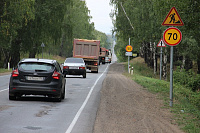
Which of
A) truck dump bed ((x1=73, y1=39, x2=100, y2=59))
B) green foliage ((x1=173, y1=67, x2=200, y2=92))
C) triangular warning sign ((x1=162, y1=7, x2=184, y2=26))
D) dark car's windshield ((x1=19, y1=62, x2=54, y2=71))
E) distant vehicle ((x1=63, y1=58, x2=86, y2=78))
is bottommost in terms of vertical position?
green foliage ((x1=173, y1=67, x2=200, y2=92))

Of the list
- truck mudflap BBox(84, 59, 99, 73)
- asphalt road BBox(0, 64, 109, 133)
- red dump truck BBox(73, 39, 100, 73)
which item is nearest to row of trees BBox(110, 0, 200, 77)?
red dump truck BBox(73, 39, 100, 73)

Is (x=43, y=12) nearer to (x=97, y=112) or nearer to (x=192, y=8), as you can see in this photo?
(x=192, y=8)

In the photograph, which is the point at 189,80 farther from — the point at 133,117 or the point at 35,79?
the point at 133,117

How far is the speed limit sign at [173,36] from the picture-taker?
45.8ft

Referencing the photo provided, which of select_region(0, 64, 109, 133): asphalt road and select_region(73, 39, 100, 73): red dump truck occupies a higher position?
select_region(73, 39, 100, 73): red dump truck

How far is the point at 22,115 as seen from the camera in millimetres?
11242

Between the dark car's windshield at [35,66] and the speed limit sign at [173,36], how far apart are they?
4.13 m

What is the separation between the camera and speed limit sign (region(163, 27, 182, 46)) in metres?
14.0

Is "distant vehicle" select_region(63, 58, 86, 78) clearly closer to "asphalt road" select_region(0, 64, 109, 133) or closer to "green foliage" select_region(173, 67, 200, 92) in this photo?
"green foliage" select_region(173, 67, 200, 92)

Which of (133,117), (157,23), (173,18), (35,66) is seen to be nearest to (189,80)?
(157,23)

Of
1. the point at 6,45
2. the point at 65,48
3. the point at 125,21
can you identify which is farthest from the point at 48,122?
the point at 65,48

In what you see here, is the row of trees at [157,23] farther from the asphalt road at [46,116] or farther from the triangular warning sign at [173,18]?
the asphalt road at [46,116]

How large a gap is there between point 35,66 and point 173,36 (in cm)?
482

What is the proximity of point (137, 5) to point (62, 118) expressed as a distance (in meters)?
37.8
